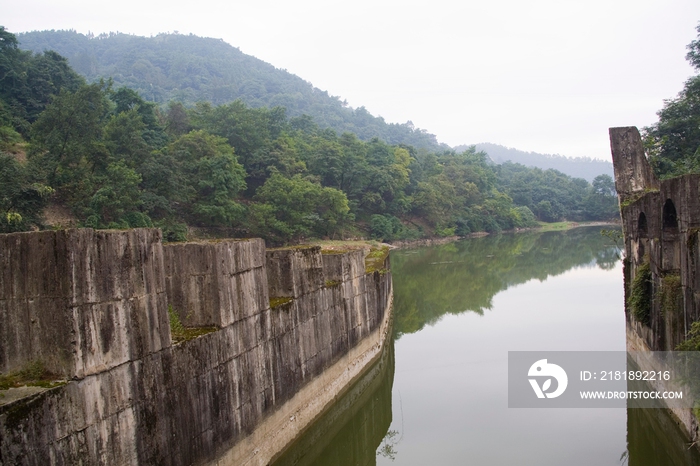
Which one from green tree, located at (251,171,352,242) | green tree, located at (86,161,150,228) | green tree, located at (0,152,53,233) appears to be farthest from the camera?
green tree, located at (251,171,352,242)

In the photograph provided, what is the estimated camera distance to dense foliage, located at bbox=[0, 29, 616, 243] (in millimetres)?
32469

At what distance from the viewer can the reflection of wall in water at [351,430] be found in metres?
12.0

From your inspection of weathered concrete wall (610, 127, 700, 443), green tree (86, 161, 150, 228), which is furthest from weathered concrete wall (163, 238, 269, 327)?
green tree (86, 161, 150, 228)

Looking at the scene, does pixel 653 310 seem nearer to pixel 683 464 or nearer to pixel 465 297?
pixel 683 464

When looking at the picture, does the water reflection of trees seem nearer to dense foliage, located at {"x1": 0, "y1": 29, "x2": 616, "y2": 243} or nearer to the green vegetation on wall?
dense foliage, located at {"x1": 0, "y1": 29, "x2": 616, "y2": 243}

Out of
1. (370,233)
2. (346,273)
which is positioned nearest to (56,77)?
(370,233)

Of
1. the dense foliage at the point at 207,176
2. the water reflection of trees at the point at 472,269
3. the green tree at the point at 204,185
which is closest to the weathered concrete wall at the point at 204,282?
the water reflection of trees at the point at 472,269

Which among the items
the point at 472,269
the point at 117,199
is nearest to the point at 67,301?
the point at 117,199

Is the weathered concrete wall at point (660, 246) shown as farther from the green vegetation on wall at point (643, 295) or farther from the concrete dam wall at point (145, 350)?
the concrete dam wall at point (145, 350)

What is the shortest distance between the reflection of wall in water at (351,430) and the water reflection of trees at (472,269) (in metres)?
7.88

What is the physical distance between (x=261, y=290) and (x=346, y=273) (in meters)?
5.64

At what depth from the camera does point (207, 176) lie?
42875mm

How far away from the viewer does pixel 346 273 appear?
640 inches

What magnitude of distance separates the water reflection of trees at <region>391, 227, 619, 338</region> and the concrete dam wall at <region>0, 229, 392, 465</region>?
45.8ft
